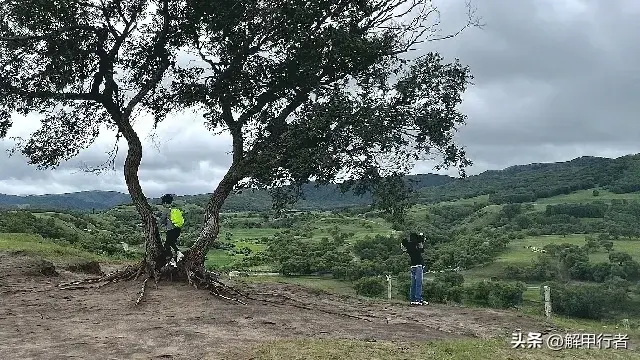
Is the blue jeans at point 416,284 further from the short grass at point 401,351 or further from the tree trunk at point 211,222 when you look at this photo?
the short grass at point 401,351

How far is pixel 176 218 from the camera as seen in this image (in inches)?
623

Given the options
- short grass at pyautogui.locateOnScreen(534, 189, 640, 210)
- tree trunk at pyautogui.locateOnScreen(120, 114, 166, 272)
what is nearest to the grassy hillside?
short grass at pyautogui.locateOnScreen(534, 189, 640, 210)

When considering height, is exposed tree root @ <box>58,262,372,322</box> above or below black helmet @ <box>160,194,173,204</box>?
below

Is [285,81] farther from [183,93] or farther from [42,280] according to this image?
[42,280]

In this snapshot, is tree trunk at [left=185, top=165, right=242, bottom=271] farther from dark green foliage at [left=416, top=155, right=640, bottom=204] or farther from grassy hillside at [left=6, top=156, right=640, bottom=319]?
dark green foliage at [left=416, top=155, right=640, bottom=204]

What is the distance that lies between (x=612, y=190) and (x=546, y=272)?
237ft

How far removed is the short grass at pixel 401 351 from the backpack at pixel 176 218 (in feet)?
23.5

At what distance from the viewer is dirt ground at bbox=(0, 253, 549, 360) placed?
30.2 feet

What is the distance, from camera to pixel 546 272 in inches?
2271

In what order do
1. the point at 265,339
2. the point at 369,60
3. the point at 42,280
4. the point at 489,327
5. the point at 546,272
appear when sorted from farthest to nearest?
1. the point at 546,272
2. the point at 42,280
3. the point at 369,60
4. the point at 489,327
5. the point at 265,339

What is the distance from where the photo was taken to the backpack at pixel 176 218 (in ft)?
51.6

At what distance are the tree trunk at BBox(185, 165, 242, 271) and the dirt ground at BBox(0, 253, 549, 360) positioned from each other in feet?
2.82

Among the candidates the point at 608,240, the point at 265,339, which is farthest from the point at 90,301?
the point at 608,240

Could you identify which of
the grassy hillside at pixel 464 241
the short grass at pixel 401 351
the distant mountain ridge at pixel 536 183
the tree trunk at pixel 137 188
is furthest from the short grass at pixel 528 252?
the short grass at pixel 401 351
